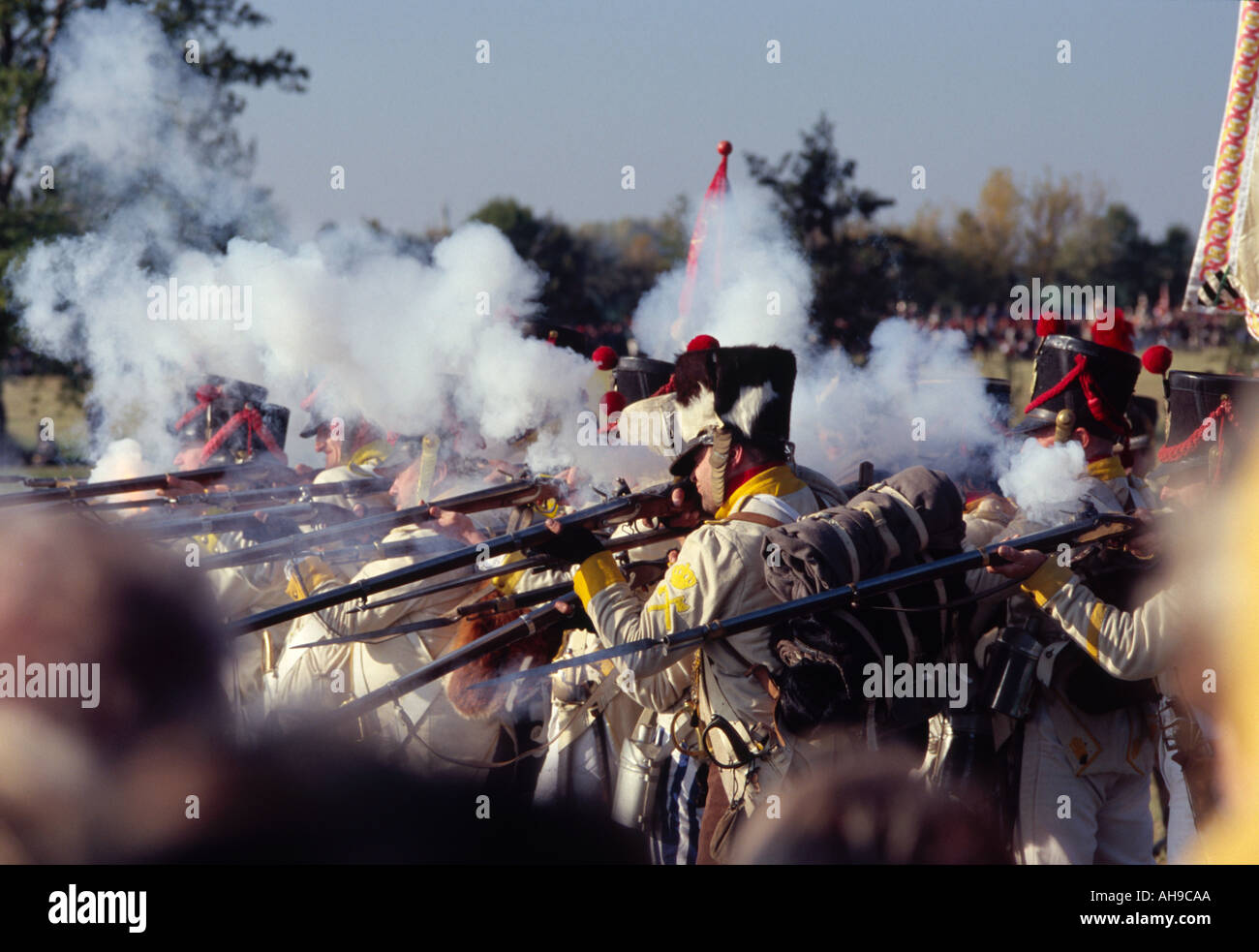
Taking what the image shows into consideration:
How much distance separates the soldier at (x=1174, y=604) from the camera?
3.65 meters

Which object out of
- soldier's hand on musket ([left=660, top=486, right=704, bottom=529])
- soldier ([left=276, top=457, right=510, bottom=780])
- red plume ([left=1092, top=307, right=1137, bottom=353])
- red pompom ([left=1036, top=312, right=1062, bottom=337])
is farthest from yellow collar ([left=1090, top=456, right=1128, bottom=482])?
soldier ([left=276, top=457, right=510, bottom=780])

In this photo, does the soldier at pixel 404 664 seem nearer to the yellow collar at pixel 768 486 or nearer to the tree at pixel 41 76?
the yellow collar at pixel 768 486

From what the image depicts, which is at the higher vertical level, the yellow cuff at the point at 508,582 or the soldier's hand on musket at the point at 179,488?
the soldier's hand on musket at the point at 179,488

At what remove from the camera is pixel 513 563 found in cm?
460

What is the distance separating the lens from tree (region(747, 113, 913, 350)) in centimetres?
1973

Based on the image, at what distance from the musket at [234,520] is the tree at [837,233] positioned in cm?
1344

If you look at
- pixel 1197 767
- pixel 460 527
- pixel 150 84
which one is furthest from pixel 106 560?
pixel 150 84

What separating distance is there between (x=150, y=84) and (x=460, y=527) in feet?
18.6

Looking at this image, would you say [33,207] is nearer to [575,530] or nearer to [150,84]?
[150,84]

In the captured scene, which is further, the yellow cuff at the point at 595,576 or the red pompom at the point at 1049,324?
the red pompom at the point at 1049,324

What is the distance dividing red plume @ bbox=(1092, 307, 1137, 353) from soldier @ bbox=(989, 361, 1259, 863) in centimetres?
37

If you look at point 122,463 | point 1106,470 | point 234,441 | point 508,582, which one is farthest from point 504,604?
point 122,463

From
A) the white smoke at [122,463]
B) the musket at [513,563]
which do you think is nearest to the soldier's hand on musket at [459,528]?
the musket at [513,563]

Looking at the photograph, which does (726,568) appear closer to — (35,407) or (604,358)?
(604,358)
